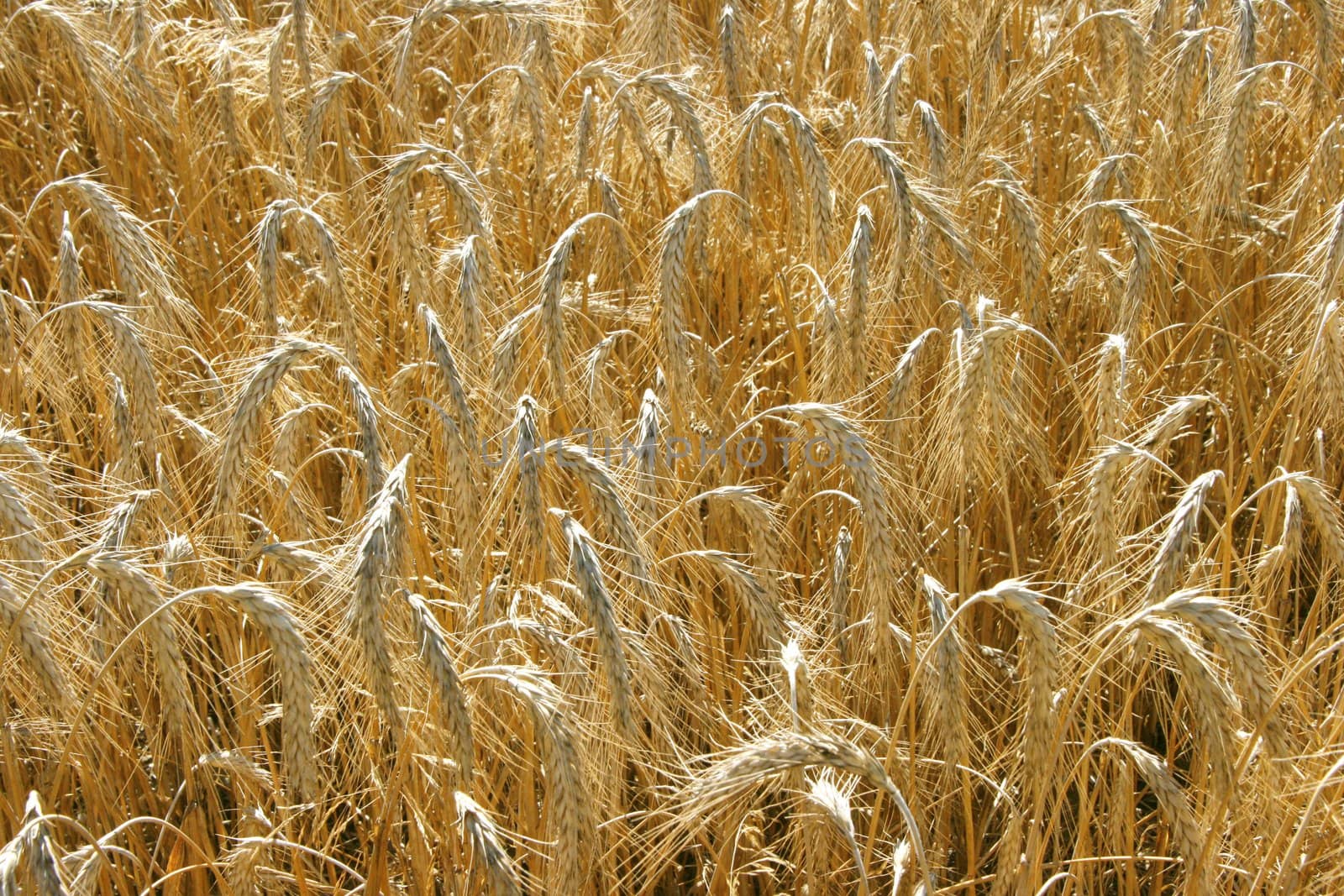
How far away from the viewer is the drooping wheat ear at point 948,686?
1503mm

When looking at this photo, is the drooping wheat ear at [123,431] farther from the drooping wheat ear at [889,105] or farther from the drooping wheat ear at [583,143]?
the drooping wheat ear at [889,105]

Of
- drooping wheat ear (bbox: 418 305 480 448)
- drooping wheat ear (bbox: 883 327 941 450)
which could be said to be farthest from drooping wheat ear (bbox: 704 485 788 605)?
drooping wheat ear (bbox: 418 305 480 448)

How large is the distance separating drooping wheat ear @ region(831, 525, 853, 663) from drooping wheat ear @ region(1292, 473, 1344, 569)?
0.61m

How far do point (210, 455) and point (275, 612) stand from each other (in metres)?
0.83

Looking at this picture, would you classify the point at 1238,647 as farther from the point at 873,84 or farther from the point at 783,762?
the point at 873,84

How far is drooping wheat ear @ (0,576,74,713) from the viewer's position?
1.45 m

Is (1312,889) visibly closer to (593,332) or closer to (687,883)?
(687,883)

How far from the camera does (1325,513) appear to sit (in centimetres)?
162

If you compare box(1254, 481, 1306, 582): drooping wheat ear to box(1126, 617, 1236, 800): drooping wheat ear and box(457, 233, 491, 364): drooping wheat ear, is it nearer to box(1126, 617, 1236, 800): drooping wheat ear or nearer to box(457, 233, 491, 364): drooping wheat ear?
box(1126, 617, 1236, 800): drooping wheat ear

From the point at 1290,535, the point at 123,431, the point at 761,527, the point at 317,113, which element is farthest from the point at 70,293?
the point at 1290,535

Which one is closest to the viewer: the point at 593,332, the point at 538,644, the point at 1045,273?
the point at 538,644

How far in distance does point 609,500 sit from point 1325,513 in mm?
972

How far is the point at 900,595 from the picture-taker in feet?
6.16

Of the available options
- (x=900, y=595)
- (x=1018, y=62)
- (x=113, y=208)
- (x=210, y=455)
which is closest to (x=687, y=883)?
(x=900, y=595)
